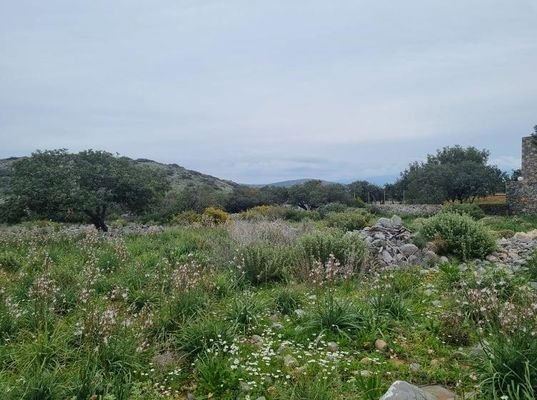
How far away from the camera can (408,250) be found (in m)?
8.29

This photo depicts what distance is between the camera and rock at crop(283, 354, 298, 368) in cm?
370

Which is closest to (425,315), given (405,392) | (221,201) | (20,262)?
(405,392)

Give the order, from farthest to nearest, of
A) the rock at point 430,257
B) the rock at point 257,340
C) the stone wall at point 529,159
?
the stone wall at point 529,159 < the rock at point 430,257 < the rock at point 257,340

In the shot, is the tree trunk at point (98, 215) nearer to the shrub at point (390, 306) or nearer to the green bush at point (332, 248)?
the green bush at point (332, 248)

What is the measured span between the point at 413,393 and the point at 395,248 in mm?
5749

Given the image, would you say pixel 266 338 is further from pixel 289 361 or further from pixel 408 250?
pixel 408 250

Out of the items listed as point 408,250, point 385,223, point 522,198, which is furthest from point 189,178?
point 408,250

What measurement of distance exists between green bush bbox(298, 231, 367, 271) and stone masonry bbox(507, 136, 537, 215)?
73.3 ft

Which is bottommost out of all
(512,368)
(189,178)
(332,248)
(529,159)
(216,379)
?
(216,379)

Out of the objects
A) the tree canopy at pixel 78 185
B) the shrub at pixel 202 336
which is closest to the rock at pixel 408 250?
the shrub at pixel 202 336

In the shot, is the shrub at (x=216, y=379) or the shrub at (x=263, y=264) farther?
the shrub at (x=263, y=264)

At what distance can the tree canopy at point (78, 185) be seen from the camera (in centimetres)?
1352

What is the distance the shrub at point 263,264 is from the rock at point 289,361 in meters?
2.87

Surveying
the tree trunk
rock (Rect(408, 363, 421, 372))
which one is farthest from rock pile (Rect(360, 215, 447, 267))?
the tree trunk
